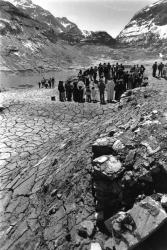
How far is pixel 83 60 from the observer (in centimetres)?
8975

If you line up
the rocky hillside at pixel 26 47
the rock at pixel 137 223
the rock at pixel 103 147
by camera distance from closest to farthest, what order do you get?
the rock at pixel 137 223 → the rock at pixel 103 147 → the rocky hillside at pixel 26 47

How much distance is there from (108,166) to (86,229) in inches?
50.8

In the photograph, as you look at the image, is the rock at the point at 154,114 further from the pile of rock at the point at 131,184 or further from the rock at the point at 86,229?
the rock at the point at 86,229

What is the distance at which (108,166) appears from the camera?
5500 mm

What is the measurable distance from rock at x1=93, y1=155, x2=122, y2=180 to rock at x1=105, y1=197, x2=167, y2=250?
2.74ft

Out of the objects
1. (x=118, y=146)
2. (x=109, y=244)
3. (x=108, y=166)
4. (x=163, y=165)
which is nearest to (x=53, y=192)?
(x=108, y=166)

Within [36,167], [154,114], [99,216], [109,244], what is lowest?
[36,167]

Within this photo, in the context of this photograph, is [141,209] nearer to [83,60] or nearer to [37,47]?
[37,47]

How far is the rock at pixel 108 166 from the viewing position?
5.34 metres

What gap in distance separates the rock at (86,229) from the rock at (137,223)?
0.59 meters

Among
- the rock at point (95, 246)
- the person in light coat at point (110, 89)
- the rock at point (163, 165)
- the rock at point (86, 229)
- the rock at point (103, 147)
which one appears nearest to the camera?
the rock at point (95, 246)

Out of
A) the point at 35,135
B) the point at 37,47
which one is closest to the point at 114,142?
the point at 35,135

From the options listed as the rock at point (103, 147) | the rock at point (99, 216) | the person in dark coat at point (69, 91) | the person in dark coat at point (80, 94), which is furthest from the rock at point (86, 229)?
the person in dark coat at point (69, 91)

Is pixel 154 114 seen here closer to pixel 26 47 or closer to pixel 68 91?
pixel 68 91
